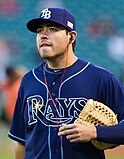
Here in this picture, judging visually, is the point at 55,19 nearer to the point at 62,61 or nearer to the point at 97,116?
the point at 62,61

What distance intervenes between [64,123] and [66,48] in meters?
0.37

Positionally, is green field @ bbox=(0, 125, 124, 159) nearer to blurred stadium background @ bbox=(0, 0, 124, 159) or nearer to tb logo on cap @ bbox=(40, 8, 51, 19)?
blurred stadium background @ bbox=(0, 0, 124, 159)

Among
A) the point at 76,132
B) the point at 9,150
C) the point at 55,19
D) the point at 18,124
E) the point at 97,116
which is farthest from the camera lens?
the point at 9,150

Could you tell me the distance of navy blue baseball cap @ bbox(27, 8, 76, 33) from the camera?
8.92ft

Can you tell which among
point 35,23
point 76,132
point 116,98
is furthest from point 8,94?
point 76,132

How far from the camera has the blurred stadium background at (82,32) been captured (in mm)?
6090

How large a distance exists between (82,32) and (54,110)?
3587mm

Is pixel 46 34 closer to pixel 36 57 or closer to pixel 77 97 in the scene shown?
pixel 77 97

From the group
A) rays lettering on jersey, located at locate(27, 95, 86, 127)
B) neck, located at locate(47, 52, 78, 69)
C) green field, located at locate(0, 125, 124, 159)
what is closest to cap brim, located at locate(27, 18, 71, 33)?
neck, located at locate(47, 52, 78, 69)

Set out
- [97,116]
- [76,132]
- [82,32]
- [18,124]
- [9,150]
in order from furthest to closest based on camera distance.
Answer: [82,32]
[9,150]
[18,124]
[97,116]
[76,132]

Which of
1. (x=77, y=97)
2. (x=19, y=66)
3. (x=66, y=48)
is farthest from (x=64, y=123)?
(x=19, y=66)

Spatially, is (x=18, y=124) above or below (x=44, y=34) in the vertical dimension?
below

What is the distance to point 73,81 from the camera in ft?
8.98

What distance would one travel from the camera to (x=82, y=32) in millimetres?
Answer: 6215
